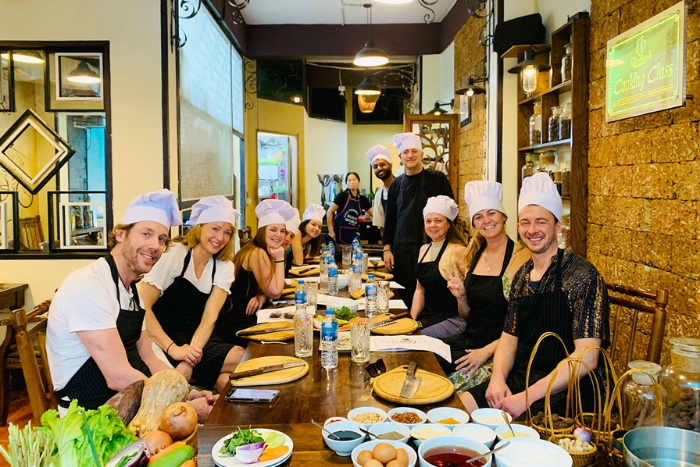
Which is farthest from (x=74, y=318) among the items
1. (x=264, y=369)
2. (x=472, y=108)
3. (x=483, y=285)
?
(x=472, y=108)

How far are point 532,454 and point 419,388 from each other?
541 millimetres

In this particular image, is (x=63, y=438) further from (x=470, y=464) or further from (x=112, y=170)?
(x=112, y=170)

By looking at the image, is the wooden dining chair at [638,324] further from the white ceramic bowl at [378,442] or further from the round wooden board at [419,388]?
the white ceramic bowl at [378,442]

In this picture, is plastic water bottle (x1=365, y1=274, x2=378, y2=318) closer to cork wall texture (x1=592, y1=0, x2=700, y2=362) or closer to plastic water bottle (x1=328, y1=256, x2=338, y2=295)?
plastic water bottle (x1=328, y1=256, x2=338, y2=295)

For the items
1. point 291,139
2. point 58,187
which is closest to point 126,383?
point 58,187

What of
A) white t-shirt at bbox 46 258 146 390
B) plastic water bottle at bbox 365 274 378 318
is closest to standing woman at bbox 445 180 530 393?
plastic water bottle at bbox 365 274 378 318

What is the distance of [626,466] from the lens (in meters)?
1.14

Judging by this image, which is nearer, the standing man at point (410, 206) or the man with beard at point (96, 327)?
the man with beard at point (96, 327)

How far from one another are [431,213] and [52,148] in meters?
2.81

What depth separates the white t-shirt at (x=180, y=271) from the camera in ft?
9.61

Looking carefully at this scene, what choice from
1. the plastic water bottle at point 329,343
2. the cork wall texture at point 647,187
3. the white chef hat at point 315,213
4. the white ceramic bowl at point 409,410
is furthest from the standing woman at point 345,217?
the white ceramic bowl at point 409,410

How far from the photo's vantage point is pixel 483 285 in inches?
112

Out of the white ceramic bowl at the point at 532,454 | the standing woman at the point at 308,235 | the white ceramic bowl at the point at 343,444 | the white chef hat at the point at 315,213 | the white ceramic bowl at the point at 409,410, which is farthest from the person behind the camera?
the white chef hat at the point at 315,213

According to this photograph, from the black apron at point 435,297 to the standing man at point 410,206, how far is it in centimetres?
99
